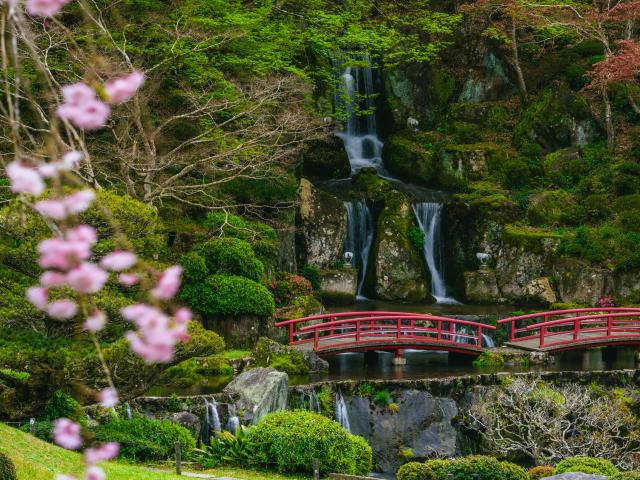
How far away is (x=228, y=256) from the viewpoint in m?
22.3

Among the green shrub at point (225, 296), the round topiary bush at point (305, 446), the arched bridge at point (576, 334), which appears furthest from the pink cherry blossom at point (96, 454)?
the arched bridge at point (576, 334)

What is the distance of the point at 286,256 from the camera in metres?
27.9

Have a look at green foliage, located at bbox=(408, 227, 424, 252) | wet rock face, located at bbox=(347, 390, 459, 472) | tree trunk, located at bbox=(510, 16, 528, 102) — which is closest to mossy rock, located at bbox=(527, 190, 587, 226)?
green foliage, located at bbox=(408, 227, 424, 252)

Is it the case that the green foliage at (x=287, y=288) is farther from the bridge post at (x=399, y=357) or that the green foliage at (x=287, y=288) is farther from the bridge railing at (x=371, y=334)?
the bridge post at (x=399, y=357)

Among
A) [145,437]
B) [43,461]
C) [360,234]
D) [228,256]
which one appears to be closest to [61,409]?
[145,437]

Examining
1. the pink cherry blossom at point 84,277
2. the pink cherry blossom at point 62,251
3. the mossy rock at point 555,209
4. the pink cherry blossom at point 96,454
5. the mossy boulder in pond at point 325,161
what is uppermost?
the mossy boulder in pond at point 325,161

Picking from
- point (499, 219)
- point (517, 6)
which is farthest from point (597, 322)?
point (517, 6)

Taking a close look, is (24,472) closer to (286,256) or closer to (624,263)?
(286,256)

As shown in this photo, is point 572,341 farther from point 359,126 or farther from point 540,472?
point 359,126

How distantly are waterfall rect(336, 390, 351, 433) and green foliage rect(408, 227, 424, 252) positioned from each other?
13.8 meters

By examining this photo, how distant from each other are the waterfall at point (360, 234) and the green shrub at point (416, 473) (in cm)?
1745

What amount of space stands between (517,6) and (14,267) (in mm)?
27329

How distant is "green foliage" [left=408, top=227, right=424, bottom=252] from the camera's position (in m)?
32.5

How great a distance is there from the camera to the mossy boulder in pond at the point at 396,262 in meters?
31.8
